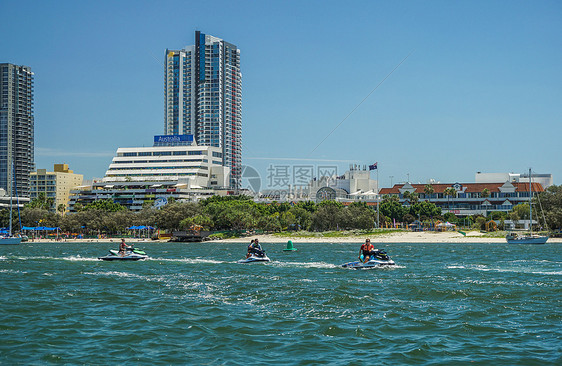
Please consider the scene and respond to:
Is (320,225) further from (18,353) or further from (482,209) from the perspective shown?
(18,353)

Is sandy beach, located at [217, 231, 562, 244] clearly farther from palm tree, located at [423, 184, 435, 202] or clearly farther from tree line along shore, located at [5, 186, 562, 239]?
palm tree, located at [423, 184, 435, 202]

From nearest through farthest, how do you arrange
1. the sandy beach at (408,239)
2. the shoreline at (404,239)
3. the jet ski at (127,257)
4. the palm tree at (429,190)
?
the jet ski at (127,257), the shoreline at (404,239), the sandy beach at (408,239), the palm tree at (429,190)

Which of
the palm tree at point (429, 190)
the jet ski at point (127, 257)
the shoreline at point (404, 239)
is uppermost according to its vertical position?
the palm tree at point (429, 190)

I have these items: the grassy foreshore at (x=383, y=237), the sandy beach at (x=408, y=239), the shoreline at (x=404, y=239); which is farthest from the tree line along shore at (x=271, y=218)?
the sandy beach at (x=408, y=239)

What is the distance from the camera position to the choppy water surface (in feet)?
66.6

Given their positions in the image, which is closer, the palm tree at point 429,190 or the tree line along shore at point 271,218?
the tree line along shore at point 271,218

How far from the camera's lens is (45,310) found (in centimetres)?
2892

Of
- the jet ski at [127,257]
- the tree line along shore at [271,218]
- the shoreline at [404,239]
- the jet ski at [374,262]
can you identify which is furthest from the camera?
the tree line along shore at [271,218]

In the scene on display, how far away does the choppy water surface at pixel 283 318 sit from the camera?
20.3 metres

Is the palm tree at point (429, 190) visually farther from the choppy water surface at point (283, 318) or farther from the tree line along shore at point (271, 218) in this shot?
the choppy water surface at point (283, 318)

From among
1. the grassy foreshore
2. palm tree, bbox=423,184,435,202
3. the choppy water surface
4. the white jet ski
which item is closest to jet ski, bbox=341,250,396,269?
the choppy water surface

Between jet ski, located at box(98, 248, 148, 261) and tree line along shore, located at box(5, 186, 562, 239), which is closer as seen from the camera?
jet ski, located at box(98, 248, 148, 261)

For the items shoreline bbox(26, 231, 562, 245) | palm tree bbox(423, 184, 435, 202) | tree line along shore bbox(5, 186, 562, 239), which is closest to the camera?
shoreline bbox(26, 231, 562, 245)

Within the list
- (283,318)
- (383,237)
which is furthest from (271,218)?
(283,318)
